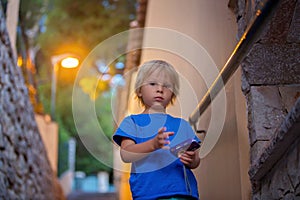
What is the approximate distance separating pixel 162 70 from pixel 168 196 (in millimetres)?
457

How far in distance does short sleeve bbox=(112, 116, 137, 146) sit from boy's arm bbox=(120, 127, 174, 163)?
0.05ft

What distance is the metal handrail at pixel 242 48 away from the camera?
1294 mm

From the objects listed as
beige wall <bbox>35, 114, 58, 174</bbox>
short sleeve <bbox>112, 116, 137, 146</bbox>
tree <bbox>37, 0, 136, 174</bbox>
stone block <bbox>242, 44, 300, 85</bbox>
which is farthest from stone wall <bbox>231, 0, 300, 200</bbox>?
beige wall <bbox>35, 114, 58, 174</bbox>

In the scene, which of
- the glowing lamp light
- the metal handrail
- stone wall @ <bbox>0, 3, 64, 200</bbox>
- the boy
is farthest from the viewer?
the glowing lamp light

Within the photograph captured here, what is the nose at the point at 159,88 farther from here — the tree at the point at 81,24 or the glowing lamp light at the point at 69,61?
the glowing lamp light at the point at 69,61

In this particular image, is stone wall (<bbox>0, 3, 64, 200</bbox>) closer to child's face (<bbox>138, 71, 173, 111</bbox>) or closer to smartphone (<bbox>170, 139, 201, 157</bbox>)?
child's face (<bbox>138, 71, 173, 111</bbox>)

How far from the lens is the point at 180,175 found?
1604 millimetres

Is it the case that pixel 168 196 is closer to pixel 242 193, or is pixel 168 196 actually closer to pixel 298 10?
pixel 242 193

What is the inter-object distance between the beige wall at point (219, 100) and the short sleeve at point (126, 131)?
191 mm

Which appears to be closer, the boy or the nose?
the boy

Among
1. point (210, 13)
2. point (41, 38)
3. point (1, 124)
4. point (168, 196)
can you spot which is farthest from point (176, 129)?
point (41, 38)

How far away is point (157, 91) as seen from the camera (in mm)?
1691

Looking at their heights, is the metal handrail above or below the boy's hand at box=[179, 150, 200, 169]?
above

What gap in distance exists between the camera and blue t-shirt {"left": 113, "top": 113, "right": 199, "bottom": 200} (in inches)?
61.7
